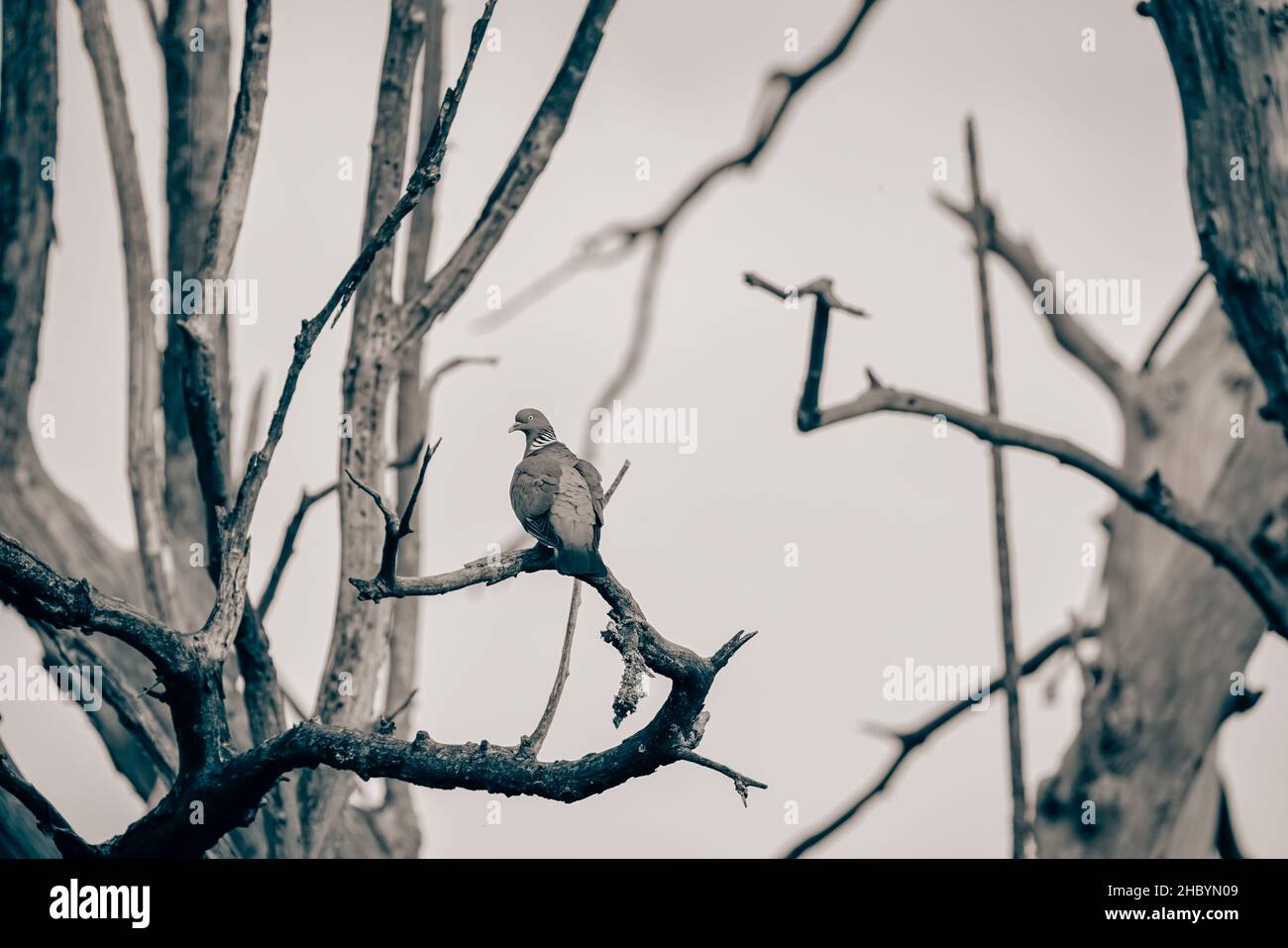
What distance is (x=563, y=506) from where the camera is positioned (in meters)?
2.95

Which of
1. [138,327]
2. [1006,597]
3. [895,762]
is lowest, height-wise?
[895,762]

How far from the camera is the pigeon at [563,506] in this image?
286cm

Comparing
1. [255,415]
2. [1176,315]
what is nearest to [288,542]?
[255,415]

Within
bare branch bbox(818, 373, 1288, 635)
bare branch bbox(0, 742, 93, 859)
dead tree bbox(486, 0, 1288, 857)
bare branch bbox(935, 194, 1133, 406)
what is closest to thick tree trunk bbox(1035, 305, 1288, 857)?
dead tree bbox(486, 0, 1288, 857)

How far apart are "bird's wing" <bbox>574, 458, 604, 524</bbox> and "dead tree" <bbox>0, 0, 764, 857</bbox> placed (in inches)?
6.7

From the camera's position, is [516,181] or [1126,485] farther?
[1126,485]

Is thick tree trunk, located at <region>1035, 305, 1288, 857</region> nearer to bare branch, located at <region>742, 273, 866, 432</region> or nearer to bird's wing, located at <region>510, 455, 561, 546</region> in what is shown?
bare branch, located at <region>742, 273, 866, 432</region>

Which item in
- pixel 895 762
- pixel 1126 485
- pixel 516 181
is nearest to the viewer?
pixel 516 181

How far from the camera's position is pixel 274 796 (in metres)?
4.08

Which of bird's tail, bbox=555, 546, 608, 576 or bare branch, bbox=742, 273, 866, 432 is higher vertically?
bare branch, bbox=742, 273, 866, 432

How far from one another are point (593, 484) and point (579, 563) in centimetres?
31

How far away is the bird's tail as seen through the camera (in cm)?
282

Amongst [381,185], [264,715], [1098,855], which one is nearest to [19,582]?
[264,715]

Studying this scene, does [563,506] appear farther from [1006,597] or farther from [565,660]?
[1006,597]
